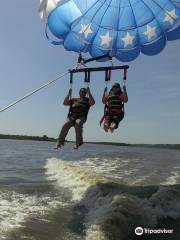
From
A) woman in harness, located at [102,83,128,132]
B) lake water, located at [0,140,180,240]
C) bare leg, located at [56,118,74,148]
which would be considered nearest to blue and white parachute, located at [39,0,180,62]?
woman in harness, located at [102,83,128,132]

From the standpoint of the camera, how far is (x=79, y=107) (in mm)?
12047

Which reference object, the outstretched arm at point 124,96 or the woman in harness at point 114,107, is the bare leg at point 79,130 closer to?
the woman in harness at point 114,107

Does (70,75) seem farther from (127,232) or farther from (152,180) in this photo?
(152,180)

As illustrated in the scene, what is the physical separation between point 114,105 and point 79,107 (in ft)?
3.42

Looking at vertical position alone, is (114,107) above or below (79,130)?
above

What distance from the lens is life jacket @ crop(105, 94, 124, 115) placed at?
1187cm

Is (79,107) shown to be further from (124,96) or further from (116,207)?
(116,207)

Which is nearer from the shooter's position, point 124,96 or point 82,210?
point 124,96

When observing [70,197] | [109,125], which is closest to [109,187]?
[70,197]

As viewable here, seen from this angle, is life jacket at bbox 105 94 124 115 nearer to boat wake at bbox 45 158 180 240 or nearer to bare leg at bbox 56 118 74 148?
bare leg at bbox 56 118 74 148

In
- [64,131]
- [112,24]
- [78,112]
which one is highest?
[112,24]

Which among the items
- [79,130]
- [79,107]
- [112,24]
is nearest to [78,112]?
[79,107]

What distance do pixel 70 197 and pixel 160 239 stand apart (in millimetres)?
5450

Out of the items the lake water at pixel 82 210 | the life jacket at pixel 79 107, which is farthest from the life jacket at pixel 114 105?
the lake water at pixel 82 210
